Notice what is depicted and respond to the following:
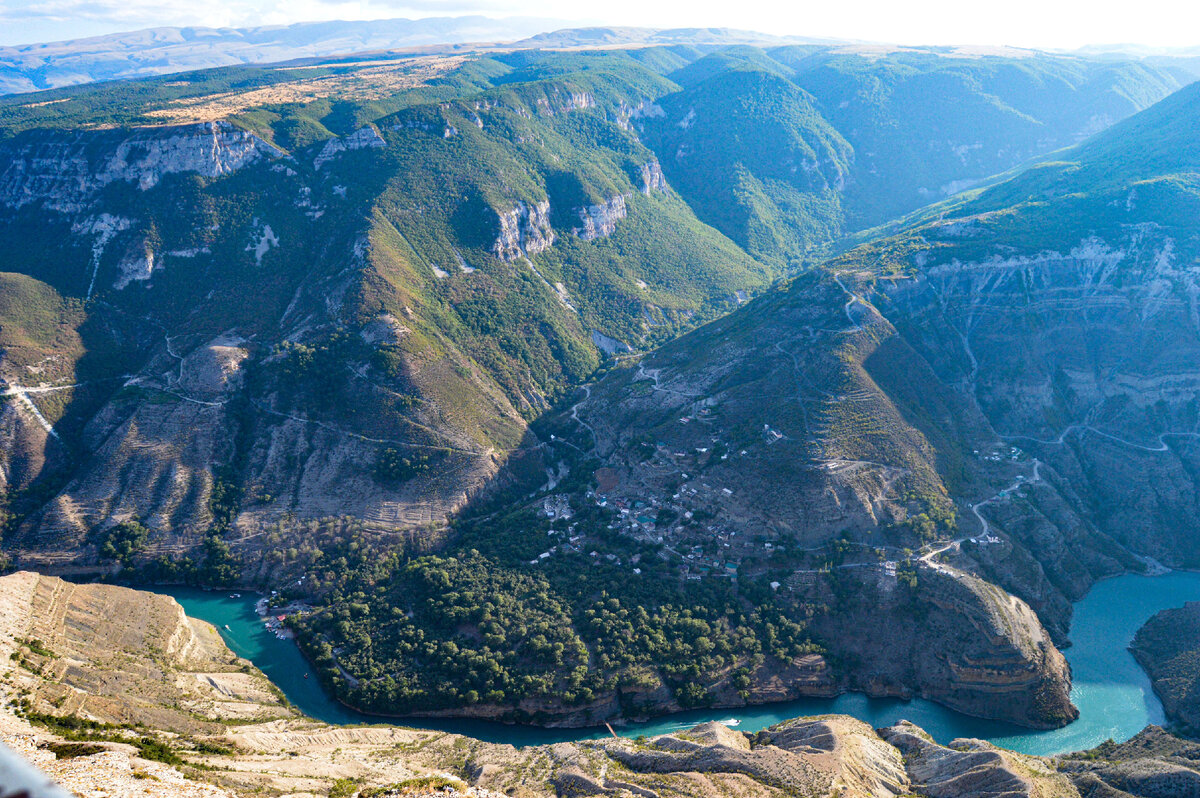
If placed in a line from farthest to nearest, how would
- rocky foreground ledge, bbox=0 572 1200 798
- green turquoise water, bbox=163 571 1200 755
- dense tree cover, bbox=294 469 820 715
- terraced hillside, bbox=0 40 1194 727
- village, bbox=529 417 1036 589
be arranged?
village, bbox=529 417 1036 589
terraced hillside, bbox=0 40 1194 727
dense tree cover, bbox=294 469 820 715
green turquoise water, bbox=163 571 1200 755
rocky foreground ledge, bbox=0 572 1200 798

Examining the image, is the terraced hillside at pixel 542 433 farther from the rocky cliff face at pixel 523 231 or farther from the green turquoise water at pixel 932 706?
the green turquoise water at pixel 932 706

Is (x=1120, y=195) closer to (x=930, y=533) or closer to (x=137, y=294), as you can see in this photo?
(x=930, y=533)

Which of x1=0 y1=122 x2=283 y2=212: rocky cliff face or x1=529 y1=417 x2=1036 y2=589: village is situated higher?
x1=0 y1=122 x2=283 y2=212: rocky cliff face

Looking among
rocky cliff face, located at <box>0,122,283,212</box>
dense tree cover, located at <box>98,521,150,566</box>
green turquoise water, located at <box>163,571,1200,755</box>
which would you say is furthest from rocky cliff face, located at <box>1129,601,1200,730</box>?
rocky cliff face, located at <box>0,122,283,212</box>

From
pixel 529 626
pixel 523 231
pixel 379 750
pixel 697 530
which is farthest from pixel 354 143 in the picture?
pixel 379 750

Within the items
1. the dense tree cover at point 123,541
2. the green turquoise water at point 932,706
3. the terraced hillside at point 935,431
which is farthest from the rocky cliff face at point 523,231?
the green turquoise water at point 932,706

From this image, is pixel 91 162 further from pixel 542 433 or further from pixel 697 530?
pixel 697 530

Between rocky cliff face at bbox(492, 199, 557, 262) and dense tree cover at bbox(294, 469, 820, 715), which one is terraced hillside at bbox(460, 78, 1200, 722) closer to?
dense tree cover at bbox(294, 469, 820, 715)

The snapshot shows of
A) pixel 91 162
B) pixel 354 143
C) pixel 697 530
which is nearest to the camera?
pixel 697 530
